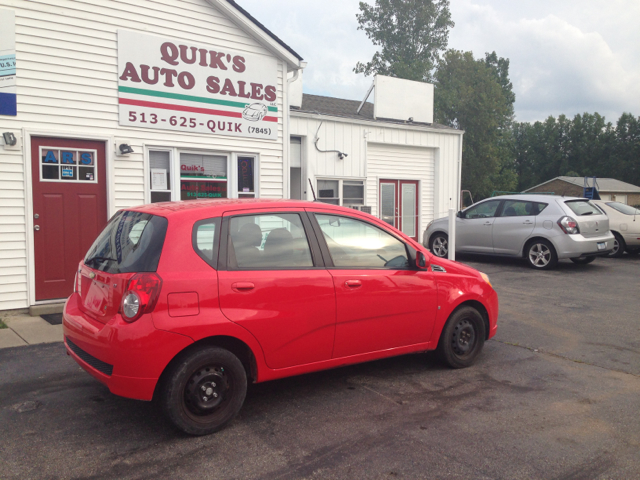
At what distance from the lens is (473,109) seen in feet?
136

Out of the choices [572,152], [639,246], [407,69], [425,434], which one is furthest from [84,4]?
[572,152]

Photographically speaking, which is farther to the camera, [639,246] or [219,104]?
[639,246]

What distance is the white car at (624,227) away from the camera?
43.0 ft

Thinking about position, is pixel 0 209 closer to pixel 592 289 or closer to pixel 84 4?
pixel 84 4

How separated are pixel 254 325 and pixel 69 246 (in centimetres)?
510

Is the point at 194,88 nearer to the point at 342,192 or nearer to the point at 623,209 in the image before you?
the point at 342,192

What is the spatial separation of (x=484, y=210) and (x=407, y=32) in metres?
34.8

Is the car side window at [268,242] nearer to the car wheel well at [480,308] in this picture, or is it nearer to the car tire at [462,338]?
the car tire at [462,338]

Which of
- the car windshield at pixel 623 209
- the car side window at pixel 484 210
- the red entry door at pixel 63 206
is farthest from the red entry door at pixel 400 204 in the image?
the red entry door at pixel 63 206

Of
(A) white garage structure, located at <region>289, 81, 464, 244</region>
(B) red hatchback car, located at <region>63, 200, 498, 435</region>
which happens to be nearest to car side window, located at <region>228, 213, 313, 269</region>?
(B) red hatchback car, located at <region>63, 200, 498, 435</region>

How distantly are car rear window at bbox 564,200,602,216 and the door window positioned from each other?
54cm

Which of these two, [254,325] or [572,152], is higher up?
[572,152]

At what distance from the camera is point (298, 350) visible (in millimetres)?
3936

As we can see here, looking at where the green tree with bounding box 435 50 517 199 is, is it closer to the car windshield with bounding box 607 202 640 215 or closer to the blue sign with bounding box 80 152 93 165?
the car windshield with bounding box 607 202 640 215
